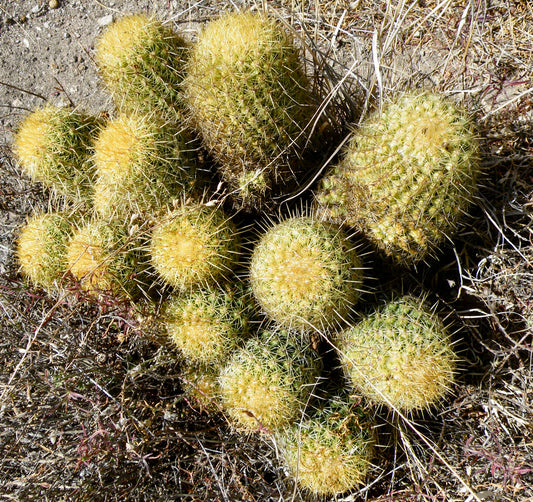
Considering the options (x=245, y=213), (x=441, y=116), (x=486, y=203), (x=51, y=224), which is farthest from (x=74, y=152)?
(x=486, y=203)

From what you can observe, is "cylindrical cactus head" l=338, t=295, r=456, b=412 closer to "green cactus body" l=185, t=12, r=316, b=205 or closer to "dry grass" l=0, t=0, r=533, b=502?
"dry grass" l=0, t=0, r=533, b=502

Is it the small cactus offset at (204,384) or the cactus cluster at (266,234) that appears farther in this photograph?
the small cactus offset at (204,384)

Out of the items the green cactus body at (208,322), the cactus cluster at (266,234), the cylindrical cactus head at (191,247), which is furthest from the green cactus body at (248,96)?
the green cactus body at (208,322)

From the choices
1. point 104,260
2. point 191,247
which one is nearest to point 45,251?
point 104,260

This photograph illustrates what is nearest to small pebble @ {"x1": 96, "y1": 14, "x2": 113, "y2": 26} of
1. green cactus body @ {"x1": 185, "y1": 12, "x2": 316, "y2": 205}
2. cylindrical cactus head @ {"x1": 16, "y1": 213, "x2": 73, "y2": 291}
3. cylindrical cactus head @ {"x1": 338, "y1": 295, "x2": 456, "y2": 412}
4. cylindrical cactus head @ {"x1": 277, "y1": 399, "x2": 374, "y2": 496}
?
green cactus body @ {"x1": 185, "y1": 12, "x2": 316, "y2": 205}

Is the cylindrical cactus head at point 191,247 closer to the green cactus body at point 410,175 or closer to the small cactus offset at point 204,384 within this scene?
the small cactus offset at point 204,384
